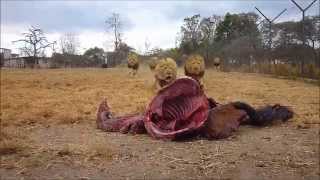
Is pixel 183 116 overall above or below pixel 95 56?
below

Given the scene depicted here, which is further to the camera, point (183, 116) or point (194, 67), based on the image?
point (194, 67)

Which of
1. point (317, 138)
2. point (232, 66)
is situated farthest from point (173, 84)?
point (232, 66)

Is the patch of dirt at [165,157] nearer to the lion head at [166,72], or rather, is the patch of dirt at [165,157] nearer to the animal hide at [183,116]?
the animal hide at [183,116]

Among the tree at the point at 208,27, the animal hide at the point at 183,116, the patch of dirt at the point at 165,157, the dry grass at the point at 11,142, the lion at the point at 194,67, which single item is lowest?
the patch of dirt at the point at 165,157

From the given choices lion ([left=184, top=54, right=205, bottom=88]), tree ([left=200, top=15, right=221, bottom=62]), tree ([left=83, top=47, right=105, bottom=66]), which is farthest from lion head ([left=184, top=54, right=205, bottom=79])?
tree ([left=83, top=47, right=105, bottom=66])

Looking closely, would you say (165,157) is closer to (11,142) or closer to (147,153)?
(147,153)

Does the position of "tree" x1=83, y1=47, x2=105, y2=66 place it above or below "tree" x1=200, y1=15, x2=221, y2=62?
below

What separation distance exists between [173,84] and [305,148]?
1832 millimetres

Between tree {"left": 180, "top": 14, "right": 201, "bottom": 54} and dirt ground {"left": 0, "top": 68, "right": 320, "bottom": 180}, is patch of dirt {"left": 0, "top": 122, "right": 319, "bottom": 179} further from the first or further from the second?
tree {"left": 180, "top": 14, "right": 201, "bottom": 54}

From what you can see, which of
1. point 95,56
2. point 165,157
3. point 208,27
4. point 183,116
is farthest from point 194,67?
point 95,56

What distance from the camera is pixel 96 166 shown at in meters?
5.64

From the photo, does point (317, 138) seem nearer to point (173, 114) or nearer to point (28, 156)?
point (173, 114)

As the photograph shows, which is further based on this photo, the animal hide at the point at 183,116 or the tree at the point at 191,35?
the tree at the point at 191,35

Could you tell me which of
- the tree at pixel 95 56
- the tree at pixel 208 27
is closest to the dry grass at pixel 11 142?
the tree at pixel 208 27
